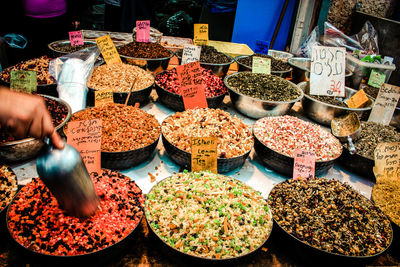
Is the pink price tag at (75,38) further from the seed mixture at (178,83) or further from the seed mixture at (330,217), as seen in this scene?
the seed mixture at (330,217)

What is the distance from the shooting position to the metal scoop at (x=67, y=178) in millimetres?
997

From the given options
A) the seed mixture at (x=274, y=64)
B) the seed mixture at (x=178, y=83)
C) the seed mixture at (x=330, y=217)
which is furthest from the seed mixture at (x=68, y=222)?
the seed mixture at (x=274, y=64)

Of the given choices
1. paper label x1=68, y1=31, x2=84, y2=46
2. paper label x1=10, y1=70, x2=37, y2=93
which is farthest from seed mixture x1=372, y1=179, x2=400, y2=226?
paper label x1=68, y1=31, x2=84, y2=46

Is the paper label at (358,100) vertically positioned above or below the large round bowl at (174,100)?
above

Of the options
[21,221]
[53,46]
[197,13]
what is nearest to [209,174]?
[21,221]

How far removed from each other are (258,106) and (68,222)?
5.72 feet

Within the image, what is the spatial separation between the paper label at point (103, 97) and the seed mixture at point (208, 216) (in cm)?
95

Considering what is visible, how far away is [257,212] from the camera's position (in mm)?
1419

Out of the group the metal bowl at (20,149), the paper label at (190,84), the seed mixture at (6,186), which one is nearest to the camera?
the seed mixture at (6,186)

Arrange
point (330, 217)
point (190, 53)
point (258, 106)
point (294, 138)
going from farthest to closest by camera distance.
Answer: point (190, 53)
point (258, 106)
point (294, 138)
point (330, 217)

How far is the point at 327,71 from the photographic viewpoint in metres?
2.79

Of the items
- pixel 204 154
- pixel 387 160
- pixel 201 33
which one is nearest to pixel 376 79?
pixel 387 160

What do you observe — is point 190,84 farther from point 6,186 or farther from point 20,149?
point 6,186

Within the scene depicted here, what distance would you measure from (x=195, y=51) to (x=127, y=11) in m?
2.95
